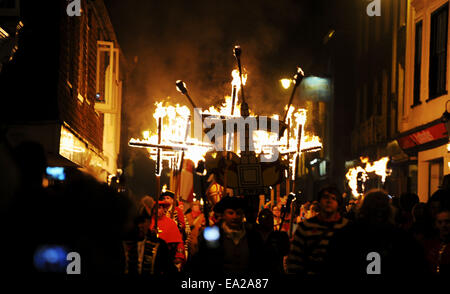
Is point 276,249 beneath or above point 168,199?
beneath

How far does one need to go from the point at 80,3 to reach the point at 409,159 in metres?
10.8

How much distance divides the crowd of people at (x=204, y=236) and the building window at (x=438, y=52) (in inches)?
345

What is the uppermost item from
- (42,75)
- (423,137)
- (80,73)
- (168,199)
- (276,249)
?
(80,73)

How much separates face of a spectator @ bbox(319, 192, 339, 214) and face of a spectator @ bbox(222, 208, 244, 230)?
79 centimetres

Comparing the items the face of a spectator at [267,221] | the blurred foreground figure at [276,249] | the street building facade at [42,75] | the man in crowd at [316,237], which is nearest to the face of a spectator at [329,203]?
the man in crowd at [316,237]

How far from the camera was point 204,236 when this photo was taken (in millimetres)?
6578

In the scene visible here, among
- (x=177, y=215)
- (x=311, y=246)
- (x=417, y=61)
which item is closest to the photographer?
(x=311, y=246)

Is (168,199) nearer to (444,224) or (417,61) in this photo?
(444,224)

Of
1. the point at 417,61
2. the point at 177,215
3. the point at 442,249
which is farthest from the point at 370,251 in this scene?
the point at 417,61

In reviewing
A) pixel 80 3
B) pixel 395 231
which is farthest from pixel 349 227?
pixel 80 3

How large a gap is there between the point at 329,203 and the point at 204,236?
1200 millimetres

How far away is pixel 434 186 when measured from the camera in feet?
60.7

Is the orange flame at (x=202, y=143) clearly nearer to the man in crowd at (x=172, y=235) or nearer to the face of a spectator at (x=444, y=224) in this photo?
the man in crowd at (x=172, y=235)
